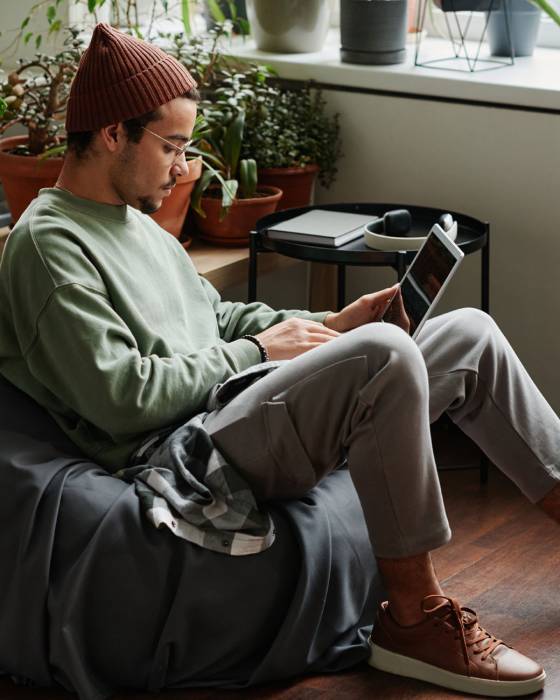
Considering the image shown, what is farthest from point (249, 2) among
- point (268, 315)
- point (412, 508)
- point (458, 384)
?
point (412, 508)

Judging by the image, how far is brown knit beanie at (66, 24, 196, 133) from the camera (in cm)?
192

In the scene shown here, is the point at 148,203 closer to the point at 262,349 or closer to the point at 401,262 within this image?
the point at 262,349

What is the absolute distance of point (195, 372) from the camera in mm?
1924

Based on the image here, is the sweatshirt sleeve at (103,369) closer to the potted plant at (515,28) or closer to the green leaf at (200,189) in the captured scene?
the green leaf at (200,189)

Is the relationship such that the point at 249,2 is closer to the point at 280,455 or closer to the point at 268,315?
the point at 268,315

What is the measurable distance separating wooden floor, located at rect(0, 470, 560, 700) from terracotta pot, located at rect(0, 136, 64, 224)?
116cm

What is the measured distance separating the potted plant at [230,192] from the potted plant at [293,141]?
6 cm

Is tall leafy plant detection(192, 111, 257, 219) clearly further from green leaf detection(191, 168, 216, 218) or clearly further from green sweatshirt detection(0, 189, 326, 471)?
green sweatshirt detection(0, 189, 326, 471)

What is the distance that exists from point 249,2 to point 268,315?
4.21ft

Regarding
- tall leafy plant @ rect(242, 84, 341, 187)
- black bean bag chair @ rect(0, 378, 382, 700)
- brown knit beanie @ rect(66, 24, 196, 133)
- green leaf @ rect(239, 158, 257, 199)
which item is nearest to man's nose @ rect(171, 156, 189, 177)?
brown knit beanie @ rect(66, 24, 196, 133)

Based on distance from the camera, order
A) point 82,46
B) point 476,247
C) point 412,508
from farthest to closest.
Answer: point 82,46 < point 476,247 < point 412,508

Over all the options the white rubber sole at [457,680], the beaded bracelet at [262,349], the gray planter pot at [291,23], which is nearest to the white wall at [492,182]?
the gray planter pot at [291,23]

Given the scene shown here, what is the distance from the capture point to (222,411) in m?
1.91

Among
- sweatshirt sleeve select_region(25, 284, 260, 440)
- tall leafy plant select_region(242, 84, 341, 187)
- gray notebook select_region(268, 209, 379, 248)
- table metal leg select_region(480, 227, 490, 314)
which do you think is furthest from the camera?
tall leafy plant select_region(242, 84, 341, 187)
